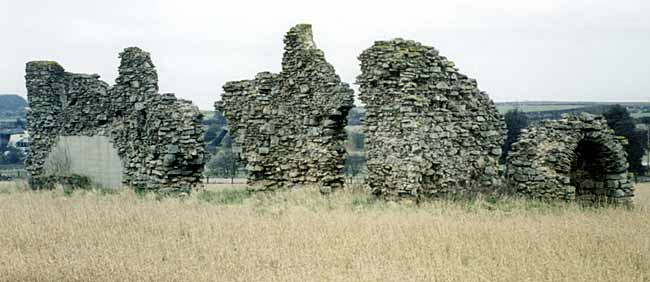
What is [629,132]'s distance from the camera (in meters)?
43.9

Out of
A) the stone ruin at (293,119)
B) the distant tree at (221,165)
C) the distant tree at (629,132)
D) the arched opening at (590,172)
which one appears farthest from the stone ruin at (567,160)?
the distant tree at (221,165)

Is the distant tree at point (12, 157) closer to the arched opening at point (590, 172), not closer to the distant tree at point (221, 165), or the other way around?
the distant tree at point (221, 165)

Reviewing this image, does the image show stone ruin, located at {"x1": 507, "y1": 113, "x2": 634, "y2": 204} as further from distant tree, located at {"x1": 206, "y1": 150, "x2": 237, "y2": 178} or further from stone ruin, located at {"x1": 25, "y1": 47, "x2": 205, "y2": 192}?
distant tree, located at {"x1": 206, "y1": 150, "x2": 237, "y2": 178}

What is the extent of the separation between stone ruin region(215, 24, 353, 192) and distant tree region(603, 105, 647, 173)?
28.8 m

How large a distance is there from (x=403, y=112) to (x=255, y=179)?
5110 mm

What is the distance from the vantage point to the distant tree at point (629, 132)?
43000mm

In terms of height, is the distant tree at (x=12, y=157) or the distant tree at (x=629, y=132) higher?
the distant tree at (x=629, y=132)

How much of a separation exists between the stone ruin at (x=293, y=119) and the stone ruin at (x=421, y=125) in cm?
137

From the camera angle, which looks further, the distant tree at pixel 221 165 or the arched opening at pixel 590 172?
the distant tree at pixel 221 165

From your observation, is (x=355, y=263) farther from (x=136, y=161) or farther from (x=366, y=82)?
(x=136, y=161)

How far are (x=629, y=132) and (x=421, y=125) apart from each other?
31822 mm

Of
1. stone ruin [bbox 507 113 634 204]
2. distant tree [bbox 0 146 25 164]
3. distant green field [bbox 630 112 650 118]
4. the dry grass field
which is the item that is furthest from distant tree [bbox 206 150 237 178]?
the dry grass field

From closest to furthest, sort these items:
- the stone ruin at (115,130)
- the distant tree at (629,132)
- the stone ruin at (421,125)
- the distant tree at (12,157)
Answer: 1. the stone ruin at (421,125)
2. the stone ruin at (115,130)
3. the distant tree at (629,132)
4. the distant tree at (12,157)

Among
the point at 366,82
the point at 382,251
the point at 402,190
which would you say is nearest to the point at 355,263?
the point at 382,251
